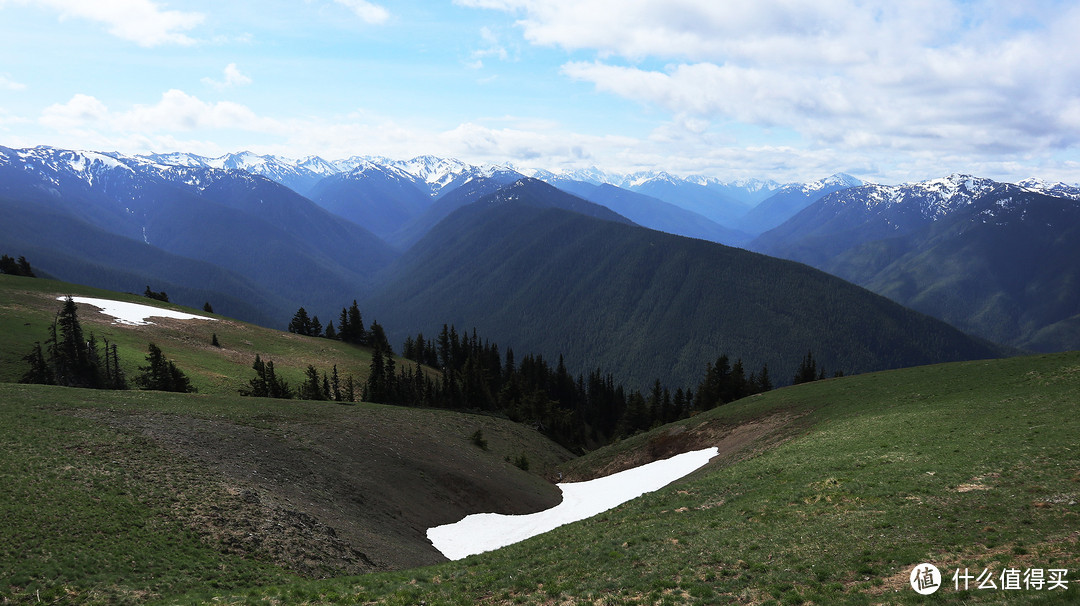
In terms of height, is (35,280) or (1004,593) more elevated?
(35,280)

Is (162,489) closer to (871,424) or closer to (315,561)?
(315,561)

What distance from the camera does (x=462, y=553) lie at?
33594 millimetres

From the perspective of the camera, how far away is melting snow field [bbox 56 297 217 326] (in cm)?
8864

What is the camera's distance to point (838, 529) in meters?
19.6

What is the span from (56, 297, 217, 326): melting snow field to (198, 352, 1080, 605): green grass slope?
9366cm

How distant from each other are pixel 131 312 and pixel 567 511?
312ft

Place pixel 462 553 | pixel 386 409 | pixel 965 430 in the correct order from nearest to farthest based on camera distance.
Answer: pixel 965 430 < pixel 462 553 < pixel 386 409

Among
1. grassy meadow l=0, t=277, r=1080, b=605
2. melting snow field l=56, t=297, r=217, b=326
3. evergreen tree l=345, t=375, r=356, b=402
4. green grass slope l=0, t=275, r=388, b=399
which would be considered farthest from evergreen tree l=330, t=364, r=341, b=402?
melting snow field l=56, t=297, r=217, b=326

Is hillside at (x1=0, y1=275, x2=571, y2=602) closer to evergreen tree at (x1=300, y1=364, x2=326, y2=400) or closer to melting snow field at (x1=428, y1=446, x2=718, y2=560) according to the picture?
melting snow field at (x1=428, y1=446, x2=718, y2=560)

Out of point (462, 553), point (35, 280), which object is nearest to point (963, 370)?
point (462, 553)

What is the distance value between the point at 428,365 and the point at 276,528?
109560 mm

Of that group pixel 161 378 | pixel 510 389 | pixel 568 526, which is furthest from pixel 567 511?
pixel 510 389

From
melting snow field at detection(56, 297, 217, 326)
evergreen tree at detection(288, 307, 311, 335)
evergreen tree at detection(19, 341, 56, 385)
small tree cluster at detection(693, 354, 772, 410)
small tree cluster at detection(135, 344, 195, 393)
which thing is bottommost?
small tree cluster at detection(693, 354, 772, 410)

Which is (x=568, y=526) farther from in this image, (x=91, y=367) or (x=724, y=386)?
(x=724, y=386)
